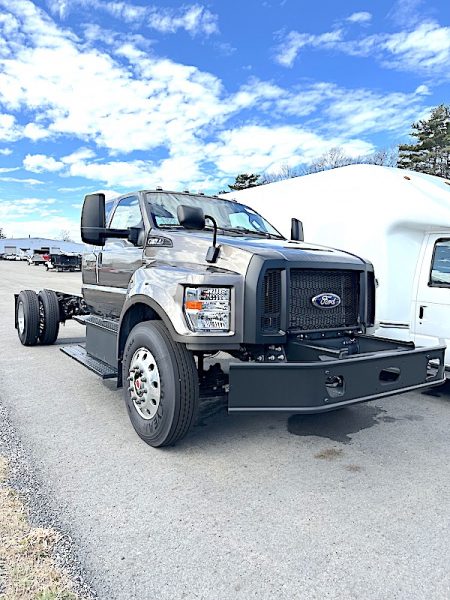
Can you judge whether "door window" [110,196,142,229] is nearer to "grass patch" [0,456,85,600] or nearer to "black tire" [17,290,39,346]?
"grass patch" [0,456,85,600]

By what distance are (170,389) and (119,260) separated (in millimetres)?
1977

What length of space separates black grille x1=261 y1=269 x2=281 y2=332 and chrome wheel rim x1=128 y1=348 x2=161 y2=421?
3.02 ft

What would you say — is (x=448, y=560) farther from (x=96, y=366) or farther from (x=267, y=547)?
(x=96, y=366)

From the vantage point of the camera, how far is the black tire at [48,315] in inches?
307

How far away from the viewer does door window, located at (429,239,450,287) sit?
5.46m

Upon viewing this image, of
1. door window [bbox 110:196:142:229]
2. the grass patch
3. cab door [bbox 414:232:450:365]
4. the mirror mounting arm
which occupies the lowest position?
the grass patch

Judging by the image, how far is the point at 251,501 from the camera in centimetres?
311

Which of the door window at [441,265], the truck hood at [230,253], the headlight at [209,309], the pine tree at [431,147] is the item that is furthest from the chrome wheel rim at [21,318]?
the pine tree at [431,147]

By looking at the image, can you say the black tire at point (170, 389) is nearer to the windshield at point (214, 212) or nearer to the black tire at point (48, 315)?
the windshield at point (214, 212)

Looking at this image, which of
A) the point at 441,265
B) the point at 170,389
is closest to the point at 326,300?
the point at 170,389

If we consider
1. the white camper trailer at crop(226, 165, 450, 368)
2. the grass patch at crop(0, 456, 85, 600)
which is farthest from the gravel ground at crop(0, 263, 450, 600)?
the white camper trailer at crop(226, 165, 450, 368)

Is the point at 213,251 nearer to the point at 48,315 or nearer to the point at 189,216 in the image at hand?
the point at 189,216

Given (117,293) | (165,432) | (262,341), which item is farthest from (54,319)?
(262,341)

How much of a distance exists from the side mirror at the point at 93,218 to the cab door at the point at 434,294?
361 cm
